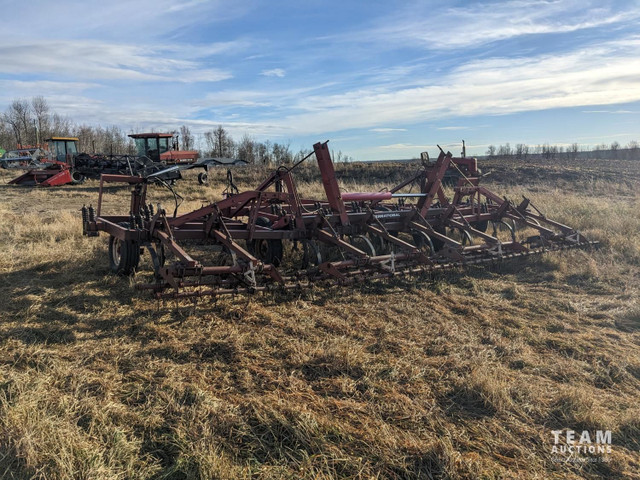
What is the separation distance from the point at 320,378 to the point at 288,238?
2939 mm

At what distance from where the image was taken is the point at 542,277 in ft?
21.5

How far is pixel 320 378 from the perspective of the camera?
11.5ft

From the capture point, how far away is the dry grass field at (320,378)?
2518 mm

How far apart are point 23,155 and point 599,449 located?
113 ft

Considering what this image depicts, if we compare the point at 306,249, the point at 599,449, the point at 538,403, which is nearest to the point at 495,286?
the point at 306,249

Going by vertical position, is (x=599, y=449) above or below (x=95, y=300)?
below

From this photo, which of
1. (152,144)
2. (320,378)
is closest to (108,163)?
(152,144)

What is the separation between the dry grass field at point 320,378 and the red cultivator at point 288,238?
0.39 m

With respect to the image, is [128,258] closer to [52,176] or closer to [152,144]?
[52,176]

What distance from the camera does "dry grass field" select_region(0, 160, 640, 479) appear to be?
252 cm

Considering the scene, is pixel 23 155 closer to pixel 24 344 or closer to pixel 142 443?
pixel 24 344

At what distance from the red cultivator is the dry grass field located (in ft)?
1.29

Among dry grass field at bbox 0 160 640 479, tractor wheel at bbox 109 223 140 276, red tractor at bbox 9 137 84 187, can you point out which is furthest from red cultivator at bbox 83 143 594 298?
red tractor at bbox 9 137 84 187

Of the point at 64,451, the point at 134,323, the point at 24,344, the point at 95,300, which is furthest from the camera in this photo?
the point at 95,300
